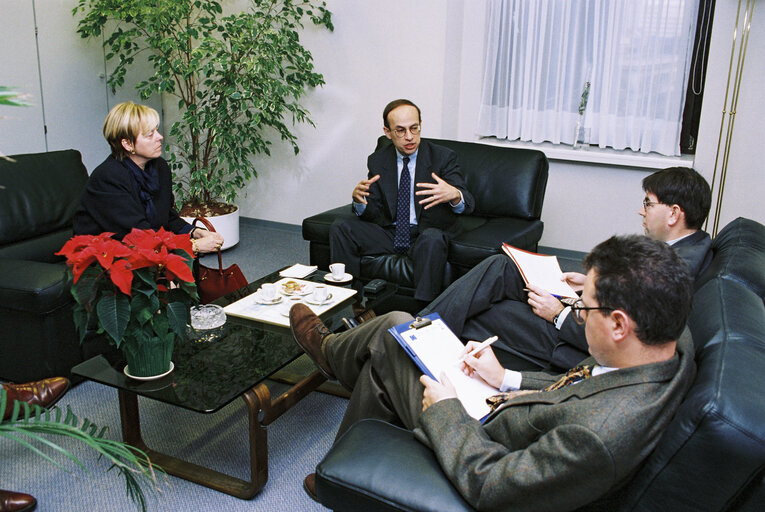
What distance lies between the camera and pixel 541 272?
8.62ft

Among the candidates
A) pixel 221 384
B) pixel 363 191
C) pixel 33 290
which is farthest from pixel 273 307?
pixel 363 191

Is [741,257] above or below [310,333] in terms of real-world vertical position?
above

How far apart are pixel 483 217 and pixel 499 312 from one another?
56.7 inches

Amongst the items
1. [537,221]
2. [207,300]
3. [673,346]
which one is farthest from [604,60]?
[673,346]

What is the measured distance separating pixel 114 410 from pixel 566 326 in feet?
5.78

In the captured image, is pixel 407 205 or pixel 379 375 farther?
pixel 407 205

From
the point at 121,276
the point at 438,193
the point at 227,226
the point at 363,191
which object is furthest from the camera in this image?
the point at 227,226

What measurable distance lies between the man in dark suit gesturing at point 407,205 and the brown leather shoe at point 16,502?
184 centimetres

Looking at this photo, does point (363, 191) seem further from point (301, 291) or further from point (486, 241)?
point (301, 291)

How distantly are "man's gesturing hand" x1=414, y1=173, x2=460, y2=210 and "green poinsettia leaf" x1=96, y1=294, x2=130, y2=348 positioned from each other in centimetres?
184

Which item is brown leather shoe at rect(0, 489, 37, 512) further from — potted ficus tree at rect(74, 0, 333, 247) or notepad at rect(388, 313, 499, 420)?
potted ficus tree at rect(74, 0, 333, 247)

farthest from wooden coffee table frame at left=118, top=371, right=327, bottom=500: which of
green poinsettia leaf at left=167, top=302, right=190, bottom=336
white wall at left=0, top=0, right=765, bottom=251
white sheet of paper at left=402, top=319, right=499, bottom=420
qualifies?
white wall at left=0, top=0, right=765, bottom=251

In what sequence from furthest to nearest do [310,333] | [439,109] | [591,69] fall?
[439,109] < [591,69] < [310,333]

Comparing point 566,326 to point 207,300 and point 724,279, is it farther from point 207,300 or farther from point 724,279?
point 207,300
